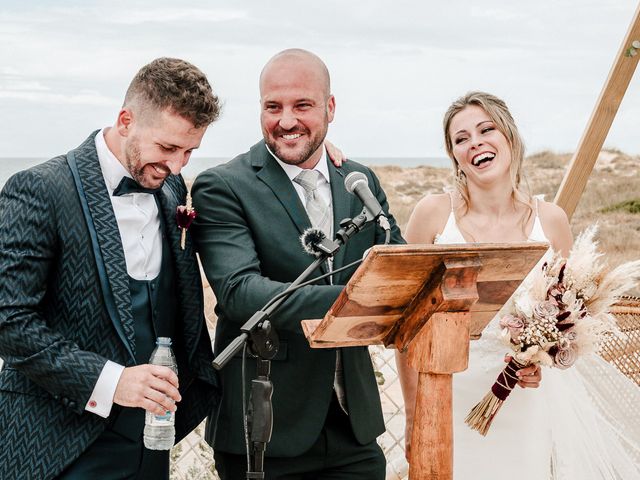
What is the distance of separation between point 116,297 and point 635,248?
14.8 metres

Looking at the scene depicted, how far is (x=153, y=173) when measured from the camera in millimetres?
2791

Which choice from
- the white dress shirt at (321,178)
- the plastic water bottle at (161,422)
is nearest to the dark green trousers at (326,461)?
the plastic water bottle at (161,422)

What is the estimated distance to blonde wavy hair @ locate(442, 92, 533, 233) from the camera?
4113mm

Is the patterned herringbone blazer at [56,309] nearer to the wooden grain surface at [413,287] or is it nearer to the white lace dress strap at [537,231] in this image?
the wooden grain surface at [413,287]

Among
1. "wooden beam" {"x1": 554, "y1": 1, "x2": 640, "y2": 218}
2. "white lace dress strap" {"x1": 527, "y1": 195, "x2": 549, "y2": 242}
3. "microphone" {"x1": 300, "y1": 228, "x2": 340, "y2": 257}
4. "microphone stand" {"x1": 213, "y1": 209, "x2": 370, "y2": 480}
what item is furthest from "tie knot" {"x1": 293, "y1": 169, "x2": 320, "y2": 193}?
"wooden beam" {"x1": 554, "y1": 1, "x2": 640, "y2": 218}

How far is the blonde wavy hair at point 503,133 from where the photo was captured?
4.11m

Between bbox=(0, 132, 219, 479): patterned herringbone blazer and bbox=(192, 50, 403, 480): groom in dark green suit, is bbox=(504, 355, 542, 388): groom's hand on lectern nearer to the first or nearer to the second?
bbox=(192, 50, 403, 480): groom in dark green suit

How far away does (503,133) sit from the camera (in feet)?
13.5

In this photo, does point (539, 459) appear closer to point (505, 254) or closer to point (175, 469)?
point (505, 254)

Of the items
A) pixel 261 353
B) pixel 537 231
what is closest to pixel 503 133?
pixel 537 231

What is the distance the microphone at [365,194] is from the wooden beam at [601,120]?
8.34 feet

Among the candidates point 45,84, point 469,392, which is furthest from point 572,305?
point 45,84

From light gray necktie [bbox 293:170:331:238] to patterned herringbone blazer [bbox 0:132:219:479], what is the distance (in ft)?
2.77

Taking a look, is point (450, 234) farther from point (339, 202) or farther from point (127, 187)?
point (127, 187)
